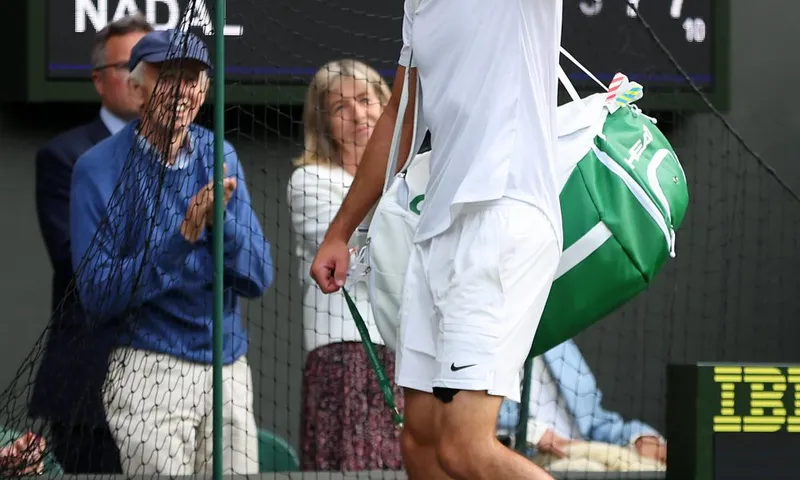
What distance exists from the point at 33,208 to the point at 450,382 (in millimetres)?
4484

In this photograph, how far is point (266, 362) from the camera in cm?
726

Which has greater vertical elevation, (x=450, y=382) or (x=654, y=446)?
(x=450, y=382)

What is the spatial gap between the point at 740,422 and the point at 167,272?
6.50 feet

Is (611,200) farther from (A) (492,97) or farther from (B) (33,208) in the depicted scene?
(B) (33,208)

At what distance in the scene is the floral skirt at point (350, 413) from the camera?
5.41 m

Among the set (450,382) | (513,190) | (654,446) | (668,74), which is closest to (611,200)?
(513,190)

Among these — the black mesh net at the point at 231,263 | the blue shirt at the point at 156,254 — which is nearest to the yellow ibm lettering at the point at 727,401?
the black mesh net at the point at 231,263

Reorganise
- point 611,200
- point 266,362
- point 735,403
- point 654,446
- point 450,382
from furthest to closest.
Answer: point 266,362
point 654,446
point 735,403
point 611,200
point 450,382

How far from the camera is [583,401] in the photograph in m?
6.35

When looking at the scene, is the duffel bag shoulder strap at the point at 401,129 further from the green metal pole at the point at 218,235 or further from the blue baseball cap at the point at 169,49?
the blue baseball cap at the point at 169,49

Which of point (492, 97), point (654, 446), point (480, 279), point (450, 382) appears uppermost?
point (492, 97)

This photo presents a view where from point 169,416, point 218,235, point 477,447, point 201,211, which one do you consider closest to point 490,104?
point 477,447

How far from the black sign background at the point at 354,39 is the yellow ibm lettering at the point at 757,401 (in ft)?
5.95

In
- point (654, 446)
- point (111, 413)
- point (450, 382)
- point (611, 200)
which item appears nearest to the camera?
point (450, 382)
